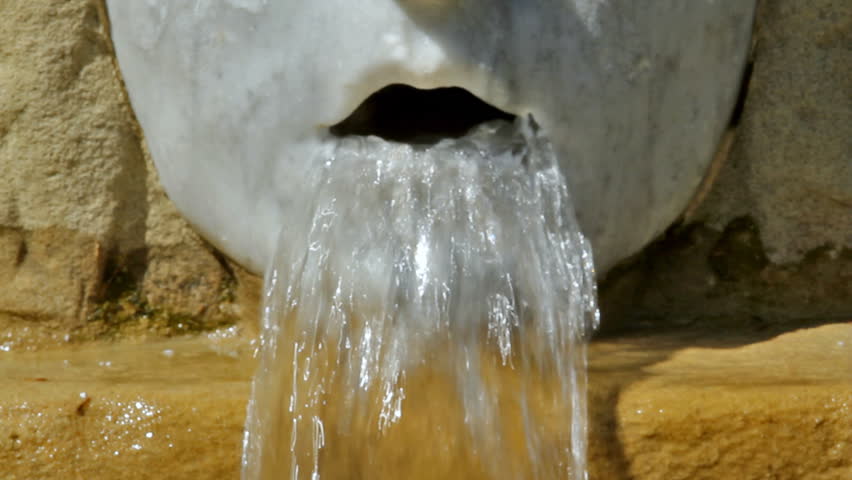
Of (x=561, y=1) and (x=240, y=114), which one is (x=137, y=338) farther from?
(x=561, y=1)

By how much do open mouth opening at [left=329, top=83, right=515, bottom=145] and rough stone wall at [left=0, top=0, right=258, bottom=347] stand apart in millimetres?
473

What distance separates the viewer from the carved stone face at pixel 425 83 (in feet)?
5.28

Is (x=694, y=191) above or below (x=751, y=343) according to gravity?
above

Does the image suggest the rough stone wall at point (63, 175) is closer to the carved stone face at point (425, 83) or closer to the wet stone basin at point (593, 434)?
the carved stone face at point (425, 83)

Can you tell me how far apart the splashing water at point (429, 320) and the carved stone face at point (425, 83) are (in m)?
0.08

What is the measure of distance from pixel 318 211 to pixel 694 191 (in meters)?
0.71

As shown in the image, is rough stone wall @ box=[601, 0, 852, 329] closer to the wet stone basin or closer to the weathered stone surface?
the weathered stone surface

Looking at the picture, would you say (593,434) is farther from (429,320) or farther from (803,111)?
(803,111)

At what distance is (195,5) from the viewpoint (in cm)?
175

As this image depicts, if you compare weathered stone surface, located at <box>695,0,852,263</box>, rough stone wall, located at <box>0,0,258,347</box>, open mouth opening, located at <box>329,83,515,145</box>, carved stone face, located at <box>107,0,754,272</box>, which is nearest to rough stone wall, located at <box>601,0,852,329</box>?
weathered stone surface, located at <box>695,0,852,263</box>

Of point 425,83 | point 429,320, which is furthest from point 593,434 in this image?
point 425,83

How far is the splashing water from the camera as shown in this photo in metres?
1.49

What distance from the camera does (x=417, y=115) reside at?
181 cm

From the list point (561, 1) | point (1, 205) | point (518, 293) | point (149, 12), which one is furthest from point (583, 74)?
point (1, 205)
